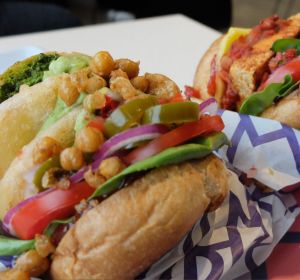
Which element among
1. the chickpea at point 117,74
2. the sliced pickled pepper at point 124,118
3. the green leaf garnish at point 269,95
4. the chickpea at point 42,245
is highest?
the chickpea at point 117,74

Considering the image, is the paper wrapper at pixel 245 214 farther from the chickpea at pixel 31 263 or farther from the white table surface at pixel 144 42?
the white table surface at pixel 144 42

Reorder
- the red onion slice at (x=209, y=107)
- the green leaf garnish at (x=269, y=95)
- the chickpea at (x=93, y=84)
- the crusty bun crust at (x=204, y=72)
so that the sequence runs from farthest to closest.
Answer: the crusty bun crust at (x=204, y=72) → the green leaf garnish at (x=269, y=95) → the red onion slice at (x=209, y=107) → the chickpea at (x=93, y=84)

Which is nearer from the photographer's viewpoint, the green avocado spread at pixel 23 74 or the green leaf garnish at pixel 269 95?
the green avocado spread at pixel 23 74

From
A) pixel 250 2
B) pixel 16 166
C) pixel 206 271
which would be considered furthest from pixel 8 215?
pixel 250 2

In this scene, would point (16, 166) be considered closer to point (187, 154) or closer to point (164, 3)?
point (187, 154)

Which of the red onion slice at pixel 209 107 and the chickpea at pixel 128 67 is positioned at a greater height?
the chickpea at pixel 128 67

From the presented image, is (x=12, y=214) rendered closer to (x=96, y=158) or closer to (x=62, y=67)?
(x=96, y=158)

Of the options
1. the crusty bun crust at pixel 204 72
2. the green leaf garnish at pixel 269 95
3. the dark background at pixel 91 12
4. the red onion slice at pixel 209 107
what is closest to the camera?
the red onion slice at pixel 209 107

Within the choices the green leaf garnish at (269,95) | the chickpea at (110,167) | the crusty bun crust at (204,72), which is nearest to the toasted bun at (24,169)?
the chickpea at (110,167)
